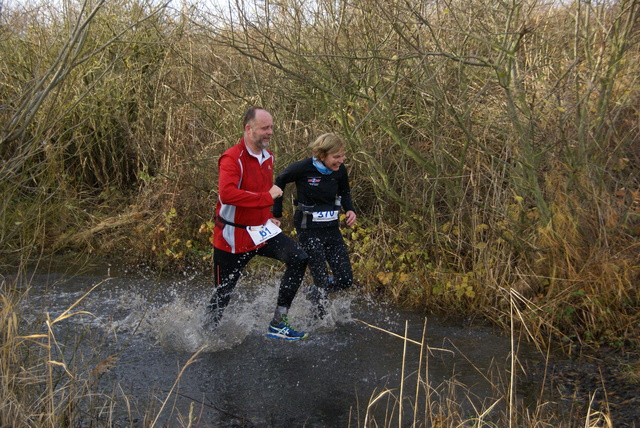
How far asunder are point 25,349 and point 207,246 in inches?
214

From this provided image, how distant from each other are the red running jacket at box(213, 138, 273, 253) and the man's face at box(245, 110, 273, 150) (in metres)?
0.10

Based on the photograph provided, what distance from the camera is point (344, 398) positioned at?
4.86 meters

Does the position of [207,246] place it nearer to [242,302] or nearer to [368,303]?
[242,302]

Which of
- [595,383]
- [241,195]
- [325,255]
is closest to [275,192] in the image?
[241,195]

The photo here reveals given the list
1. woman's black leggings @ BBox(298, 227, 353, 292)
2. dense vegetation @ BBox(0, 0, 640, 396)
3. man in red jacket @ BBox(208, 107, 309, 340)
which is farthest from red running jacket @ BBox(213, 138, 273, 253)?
dense vegetation @ BBox(0, 0, 640, 396)

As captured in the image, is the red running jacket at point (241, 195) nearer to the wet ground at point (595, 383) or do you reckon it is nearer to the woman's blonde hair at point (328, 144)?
the woman's blonde hair at point (328, 144)

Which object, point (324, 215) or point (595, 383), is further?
point (324, 215)

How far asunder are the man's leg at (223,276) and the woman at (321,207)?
67cm

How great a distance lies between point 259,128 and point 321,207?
3.51 feet

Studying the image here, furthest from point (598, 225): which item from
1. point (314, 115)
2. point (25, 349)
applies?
point (25, 349)

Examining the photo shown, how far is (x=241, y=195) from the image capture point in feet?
17.6

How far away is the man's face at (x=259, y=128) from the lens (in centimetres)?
544

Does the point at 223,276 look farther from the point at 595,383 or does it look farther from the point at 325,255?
the point at 595,383

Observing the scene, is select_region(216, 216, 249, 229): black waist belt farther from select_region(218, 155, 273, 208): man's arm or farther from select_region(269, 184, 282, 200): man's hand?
select_region(269, 184, 282, 200): man's hand
